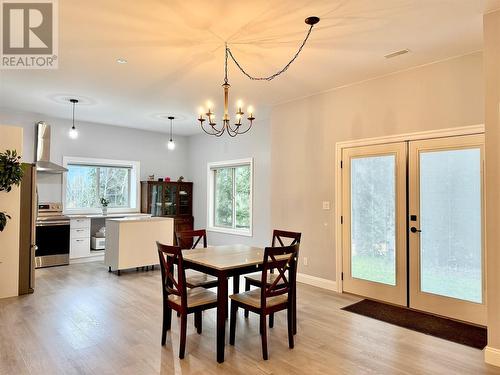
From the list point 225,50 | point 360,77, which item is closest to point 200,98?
point 225,50

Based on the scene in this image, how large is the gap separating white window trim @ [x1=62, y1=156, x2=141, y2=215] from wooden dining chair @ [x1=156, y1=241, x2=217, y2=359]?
191 inches

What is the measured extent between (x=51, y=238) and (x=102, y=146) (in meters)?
2.29

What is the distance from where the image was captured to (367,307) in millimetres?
4129

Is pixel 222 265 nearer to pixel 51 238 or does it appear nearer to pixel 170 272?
pixel 170 272

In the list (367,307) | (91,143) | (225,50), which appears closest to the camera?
(225,50)

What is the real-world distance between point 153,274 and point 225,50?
392 centimetres

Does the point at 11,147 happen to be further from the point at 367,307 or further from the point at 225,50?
the point at 367,307

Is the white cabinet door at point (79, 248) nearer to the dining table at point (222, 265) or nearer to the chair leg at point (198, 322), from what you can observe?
the dining table at point (222, 265)

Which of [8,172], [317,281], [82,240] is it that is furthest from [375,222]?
[82,240]

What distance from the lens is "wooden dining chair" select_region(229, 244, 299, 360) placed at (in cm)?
283

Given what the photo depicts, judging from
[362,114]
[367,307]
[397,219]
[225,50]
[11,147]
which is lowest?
[367,307]

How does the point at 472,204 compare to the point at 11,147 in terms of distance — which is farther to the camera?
the point at 11,147

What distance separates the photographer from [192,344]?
3072mm

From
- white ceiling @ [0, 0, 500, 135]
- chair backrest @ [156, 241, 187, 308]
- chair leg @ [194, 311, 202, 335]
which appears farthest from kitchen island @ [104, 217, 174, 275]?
chair backrest @ [156, 241, 187, 308]
